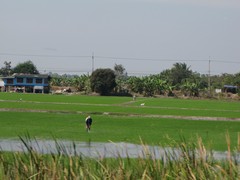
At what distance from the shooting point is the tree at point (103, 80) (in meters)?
105

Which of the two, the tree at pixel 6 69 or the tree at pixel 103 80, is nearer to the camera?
the tree at pixel 103 80

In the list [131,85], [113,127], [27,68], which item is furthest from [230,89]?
[113,127]

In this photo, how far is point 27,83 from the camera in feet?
398

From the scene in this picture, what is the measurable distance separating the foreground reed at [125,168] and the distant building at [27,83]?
4347 inches

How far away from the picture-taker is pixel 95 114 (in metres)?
49.8

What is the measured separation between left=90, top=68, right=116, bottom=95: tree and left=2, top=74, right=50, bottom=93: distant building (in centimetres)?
1598

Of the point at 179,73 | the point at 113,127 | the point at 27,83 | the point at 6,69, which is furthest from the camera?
the point at 6,69

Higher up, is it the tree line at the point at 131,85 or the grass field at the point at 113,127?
the tree line at the point at 131,85

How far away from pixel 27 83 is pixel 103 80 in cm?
2372

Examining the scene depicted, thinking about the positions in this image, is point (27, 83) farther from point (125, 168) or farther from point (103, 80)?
point (125, 168)

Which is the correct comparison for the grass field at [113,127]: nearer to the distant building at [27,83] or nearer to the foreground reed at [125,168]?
the foreground reed at [125,168]

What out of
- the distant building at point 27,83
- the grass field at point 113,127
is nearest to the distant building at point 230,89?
the distant building at point 27,83

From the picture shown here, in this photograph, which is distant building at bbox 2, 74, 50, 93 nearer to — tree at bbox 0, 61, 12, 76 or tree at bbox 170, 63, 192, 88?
tree at bbox 170, 63, 192, 88

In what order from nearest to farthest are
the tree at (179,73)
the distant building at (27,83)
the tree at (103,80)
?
the tree at (103,80) → the distant building at (27,83) → the tree at (179,73)
